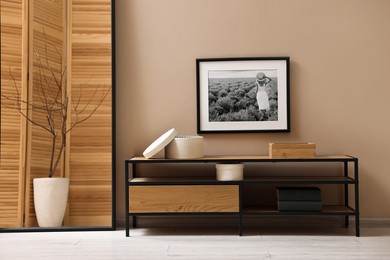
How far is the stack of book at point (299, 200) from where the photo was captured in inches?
138

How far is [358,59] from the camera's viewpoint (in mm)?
3875

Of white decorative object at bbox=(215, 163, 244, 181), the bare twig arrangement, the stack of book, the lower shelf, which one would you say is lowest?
the lower shelf

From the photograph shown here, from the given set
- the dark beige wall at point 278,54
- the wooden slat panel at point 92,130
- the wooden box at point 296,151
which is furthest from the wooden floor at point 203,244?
the wooden box at point 296,151

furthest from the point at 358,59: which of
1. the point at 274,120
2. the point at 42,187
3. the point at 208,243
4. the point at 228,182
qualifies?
the point at 42,187

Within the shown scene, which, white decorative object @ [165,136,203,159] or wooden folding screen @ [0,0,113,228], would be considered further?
wooden folding screen @ [0,0,113,228]

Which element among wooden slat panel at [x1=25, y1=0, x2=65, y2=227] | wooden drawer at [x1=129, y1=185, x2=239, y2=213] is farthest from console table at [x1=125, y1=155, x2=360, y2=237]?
wooden slat panel at [x1=25, y1=0, x2=65, y2=227]

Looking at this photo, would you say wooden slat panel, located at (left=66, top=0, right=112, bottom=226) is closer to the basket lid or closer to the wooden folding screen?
the wooden folding screen

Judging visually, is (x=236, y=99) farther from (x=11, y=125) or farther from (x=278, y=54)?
(x=11, y=125)

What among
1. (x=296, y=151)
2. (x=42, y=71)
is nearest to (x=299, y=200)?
(x=296, y=151)

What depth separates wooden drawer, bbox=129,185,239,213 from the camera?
3.51 metres

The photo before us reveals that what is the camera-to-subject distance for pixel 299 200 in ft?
11.5

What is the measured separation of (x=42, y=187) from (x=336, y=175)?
90.8 inches

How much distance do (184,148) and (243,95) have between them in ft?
2.32

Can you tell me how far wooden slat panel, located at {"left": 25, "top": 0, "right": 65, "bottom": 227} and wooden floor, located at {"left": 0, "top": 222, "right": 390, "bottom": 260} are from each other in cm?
56
